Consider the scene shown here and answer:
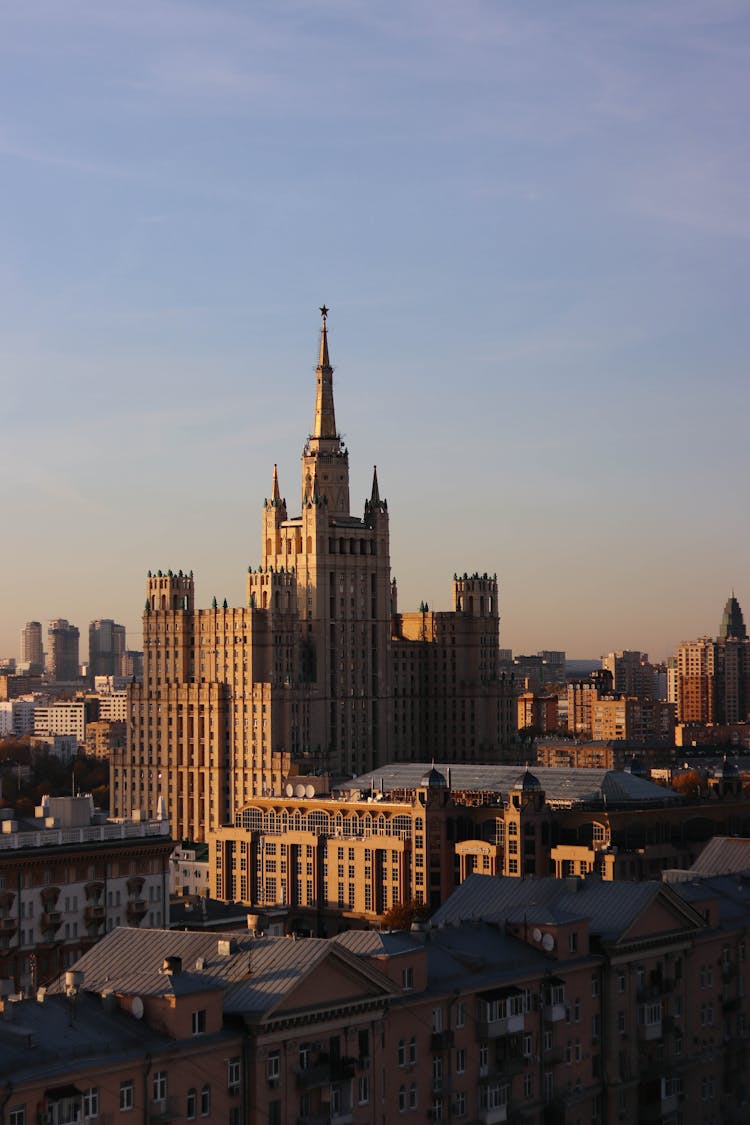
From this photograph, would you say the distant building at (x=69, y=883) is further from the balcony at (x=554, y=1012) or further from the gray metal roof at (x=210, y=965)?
the balcony at (x=554, y=1012)

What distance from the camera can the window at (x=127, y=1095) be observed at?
7381cm

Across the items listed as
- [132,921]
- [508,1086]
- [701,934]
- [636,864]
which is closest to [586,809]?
[636,864]

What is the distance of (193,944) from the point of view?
86125mm

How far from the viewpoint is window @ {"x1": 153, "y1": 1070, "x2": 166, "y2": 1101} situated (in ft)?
246

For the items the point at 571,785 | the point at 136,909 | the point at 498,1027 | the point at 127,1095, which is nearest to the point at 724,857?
the point at 136,909

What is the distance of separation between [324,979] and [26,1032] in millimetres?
13205

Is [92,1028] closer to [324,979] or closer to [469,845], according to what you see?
[324,979]

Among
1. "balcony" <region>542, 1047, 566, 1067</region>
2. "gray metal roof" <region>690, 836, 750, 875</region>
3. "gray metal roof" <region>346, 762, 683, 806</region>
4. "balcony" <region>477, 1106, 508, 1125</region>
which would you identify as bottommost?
"balcony" <region>477, 1106, 508, 1125</region>

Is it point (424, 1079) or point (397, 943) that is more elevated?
point (397, 943)

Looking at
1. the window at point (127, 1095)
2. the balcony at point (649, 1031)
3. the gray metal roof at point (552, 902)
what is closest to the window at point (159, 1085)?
the window at point (127, 1095)

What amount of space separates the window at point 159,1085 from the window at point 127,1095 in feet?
3.77

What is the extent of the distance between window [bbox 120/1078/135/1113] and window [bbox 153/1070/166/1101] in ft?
3.77

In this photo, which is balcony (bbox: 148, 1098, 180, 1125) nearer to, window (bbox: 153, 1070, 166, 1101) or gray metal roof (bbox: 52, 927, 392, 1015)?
window (bbox: 153, 1070, 166, 1101)

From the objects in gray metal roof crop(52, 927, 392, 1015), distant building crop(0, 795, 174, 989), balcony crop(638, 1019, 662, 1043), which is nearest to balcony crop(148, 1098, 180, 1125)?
gray metal roof crop(52, 927, 392, 1015)
